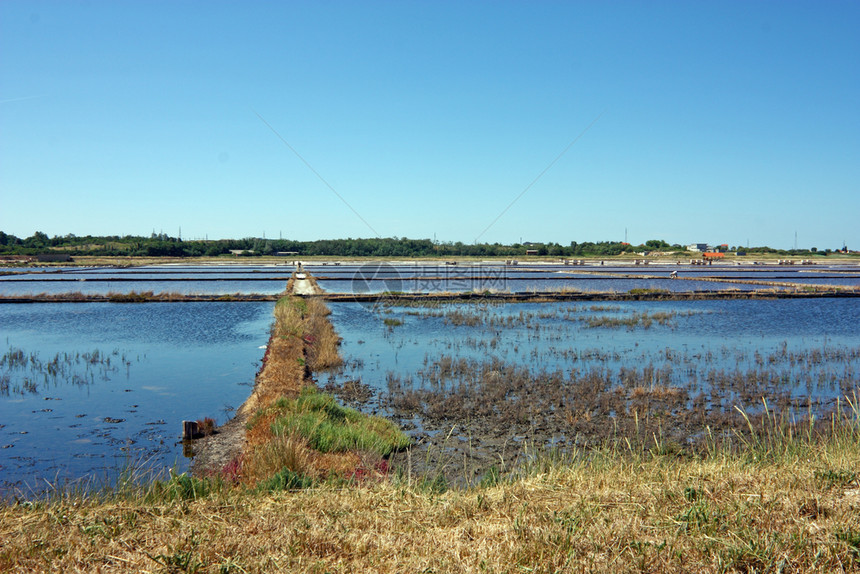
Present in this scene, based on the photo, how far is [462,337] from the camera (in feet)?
74.5

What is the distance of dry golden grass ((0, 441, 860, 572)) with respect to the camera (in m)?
3.42

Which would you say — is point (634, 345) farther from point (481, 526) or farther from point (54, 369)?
point (54, 369)

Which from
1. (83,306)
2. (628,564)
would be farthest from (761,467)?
(83,306)

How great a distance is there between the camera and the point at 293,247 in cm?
14212

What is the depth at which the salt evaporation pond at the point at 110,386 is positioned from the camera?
31.1 feet

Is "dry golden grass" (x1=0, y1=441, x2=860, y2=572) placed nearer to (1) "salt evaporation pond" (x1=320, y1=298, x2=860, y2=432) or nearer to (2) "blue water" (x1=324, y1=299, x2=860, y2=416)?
(1) "salt evaporation pond" (x1=320, y1=298, x2=860, y2=432)

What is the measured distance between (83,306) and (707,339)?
33.5m

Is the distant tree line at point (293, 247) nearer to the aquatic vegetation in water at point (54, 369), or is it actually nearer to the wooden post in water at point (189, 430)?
the aquatic vegetation in water at point (54, 369)

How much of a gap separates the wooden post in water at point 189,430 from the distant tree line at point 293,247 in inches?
4290

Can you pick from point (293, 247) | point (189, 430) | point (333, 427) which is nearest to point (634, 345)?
point (333, 427)

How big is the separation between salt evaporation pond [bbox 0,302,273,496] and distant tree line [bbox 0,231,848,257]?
9212cm

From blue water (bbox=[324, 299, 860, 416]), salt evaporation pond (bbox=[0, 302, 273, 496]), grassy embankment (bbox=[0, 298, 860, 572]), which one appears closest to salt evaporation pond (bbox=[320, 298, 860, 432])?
blue water (bbox=[324, 299, 860, 416])

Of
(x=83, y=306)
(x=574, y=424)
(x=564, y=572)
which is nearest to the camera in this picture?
(x=564, y=572)

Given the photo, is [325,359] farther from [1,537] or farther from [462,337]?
[1,537]
